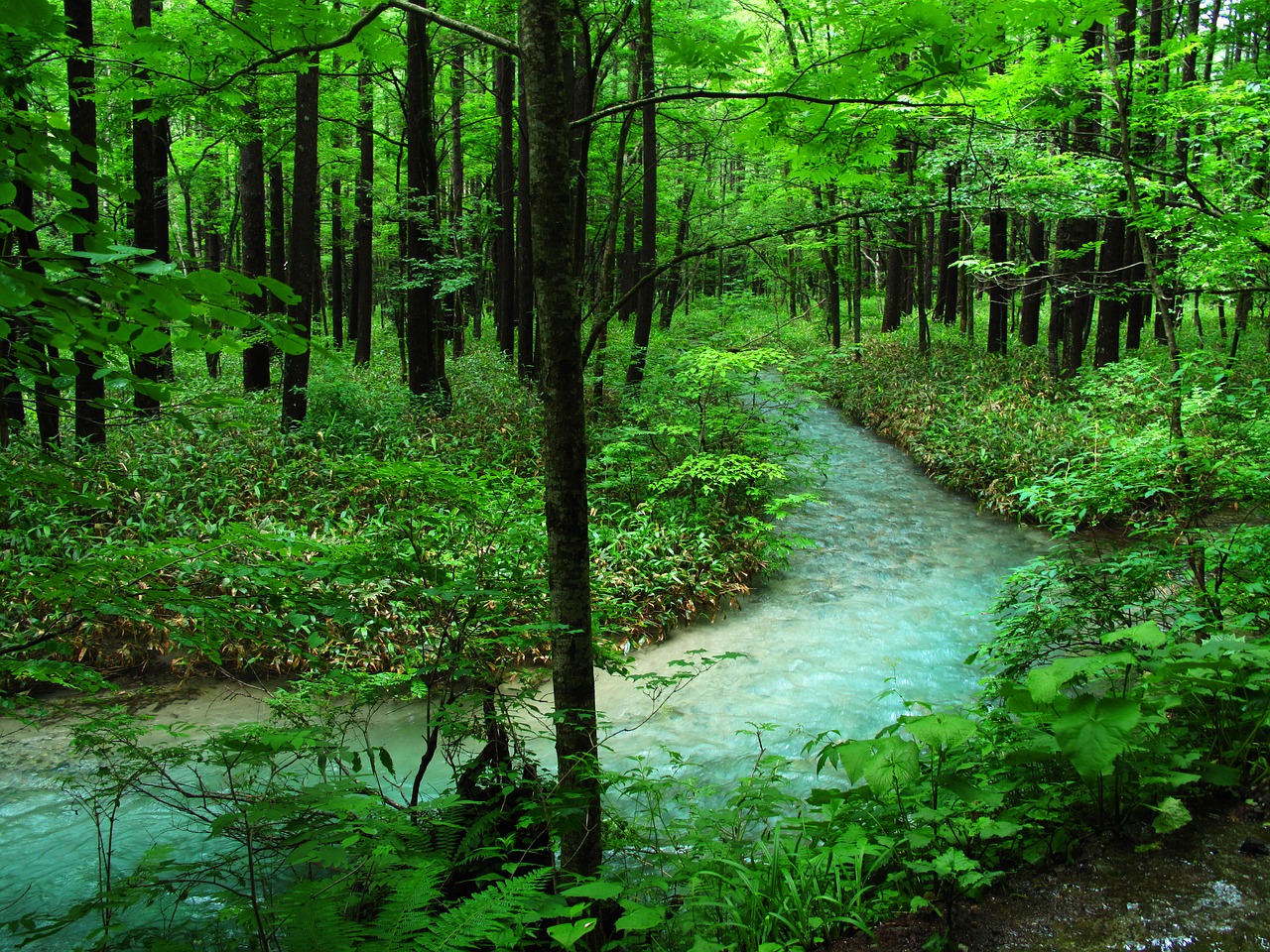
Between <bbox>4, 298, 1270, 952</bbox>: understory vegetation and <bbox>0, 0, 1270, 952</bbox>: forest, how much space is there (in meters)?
0.03

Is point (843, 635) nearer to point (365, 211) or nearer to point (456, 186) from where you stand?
point (365, 211)

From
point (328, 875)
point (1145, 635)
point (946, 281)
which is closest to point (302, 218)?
point (328, 875)

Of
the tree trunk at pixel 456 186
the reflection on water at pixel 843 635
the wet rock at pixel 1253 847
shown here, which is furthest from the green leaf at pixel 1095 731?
the tree trunk at pixel 456 186

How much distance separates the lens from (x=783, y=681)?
666 centimetres

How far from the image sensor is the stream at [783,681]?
4.57m

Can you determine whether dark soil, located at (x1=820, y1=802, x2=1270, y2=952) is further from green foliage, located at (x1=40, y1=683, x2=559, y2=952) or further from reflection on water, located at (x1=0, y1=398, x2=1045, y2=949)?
reflection on water, located at (x1=0, y1=398, x2=1045, y2=949)

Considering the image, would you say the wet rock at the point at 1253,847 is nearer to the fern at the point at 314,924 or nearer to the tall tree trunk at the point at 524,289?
the fern at the point at 314,924

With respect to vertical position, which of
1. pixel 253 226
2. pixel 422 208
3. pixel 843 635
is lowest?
pixel 843 635

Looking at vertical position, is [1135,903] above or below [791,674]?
above

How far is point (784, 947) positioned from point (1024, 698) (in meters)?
1.19

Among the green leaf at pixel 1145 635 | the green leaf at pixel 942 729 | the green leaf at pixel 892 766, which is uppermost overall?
the green leaf at pixel 1145 635

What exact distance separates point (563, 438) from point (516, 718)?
2.95 meters

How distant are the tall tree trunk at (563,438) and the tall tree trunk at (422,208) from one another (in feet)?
29.2

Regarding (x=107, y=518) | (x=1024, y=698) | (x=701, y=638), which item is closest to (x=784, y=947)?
(x=1024, y=698)
